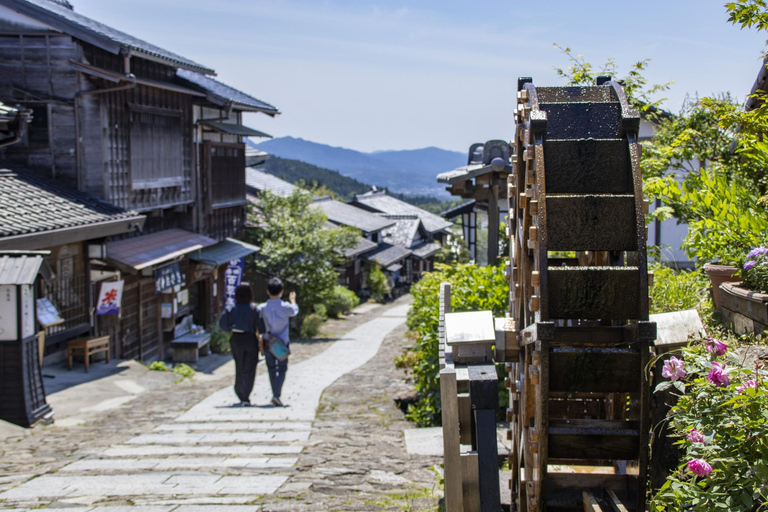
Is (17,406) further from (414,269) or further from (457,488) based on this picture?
(414,269)

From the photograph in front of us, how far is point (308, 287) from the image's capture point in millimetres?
26828

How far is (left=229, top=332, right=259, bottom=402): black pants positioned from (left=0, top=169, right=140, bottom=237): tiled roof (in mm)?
3764

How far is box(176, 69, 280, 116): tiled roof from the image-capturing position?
21.1 meters

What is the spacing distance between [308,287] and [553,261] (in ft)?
68.8

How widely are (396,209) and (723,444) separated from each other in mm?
60681

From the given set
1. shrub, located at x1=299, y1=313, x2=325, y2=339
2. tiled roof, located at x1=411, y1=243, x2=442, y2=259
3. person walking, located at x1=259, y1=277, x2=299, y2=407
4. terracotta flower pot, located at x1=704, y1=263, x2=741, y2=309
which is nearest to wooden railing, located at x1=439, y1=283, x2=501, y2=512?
terracotta flower pot, located at x1=704, y1=263, x2=741, y2=309

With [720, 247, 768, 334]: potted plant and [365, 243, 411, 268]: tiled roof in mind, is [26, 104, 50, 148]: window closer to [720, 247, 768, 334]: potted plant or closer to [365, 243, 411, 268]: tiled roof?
[720, 247, 768, 334]: potted plant

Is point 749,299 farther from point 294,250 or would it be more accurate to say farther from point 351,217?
point 351,217

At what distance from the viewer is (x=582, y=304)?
4.67 meters

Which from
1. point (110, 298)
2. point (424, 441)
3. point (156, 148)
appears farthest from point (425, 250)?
point (424, 441)

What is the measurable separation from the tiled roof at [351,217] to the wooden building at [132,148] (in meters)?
20.1

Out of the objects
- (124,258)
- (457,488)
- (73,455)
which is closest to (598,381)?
(457,488)

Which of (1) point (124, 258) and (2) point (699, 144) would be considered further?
(1) point (124, 258)

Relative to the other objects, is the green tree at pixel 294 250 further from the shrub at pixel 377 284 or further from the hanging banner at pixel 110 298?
the shrub at pixel 377 284
